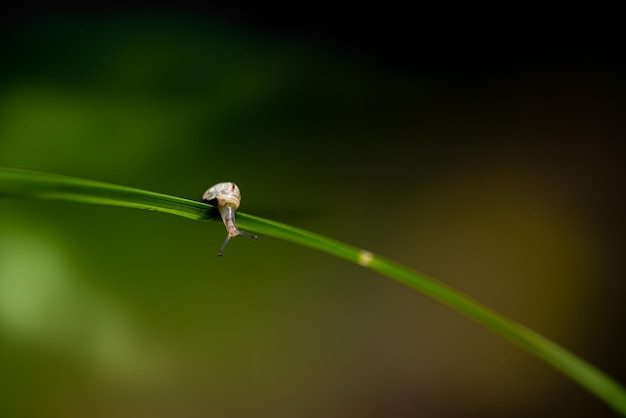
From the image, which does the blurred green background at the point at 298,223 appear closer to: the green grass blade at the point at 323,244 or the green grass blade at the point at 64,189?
the green grass blade at the point at 323,244

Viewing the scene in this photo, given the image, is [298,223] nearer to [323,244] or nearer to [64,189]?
[323,244]

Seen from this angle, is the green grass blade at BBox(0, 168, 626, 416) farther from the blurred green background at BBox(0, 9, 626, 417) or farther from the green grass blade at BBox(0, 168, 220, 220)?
the blurred green background at BBox(0, 9, 626, 417)

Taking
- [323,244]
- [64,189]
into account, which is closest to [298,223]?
[323,244]

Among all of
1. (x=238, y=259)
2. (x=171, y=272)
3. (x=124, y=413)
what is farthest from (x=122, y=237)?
(x=124, y=413)

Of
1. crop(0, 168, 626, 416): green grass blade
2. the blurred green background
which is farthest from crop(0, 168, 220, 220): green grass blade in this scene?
the blurred green background

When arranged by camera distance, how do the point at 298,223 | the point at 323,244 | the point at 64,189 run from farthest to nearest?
the point at 298,223, the point at 323,244, the point at 64,189

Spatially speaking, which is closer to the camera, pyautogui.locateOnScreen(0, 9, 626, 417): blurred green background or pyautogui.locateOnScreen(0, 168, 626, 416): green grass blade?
pyautogui.locateOnScreen(0, 168, 626, 416): green grass blade
